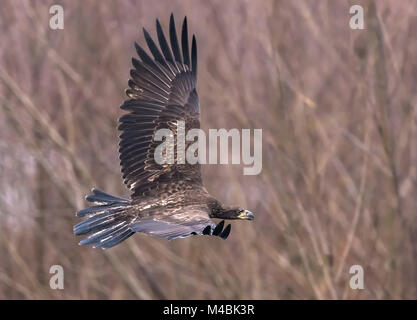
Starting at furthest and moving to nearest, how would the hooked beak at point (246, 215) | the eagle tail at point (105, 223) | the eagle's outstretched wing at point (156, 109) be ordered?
1. the eagle's outstretched wing at point (156, 109)
2. the hooked beak at point (246, 215)
3. the eagle tail at point (105, 223)

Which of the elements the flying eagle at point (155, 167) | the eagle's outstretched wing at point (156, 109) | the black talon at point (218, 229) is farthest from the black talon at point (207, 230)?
the eagle's outstretched wing at point (156, 109)

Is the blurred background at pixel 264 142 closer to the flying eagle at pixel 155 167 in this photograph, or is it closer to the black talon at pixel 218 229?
the flying eagle at pixel 155 167

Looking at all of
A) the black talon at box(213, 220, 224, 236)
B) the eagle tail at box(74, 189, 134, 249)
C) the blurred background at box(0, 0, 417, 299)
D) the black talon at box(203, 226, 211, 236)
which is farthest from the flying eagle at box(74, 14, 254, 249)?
the blurred background at box(0, 0, 417, 299)

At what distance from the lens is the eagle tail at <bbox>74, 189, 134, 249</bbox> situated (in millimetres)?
5703

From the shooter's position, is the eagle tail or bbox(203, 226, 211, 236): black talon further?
the eagle tail

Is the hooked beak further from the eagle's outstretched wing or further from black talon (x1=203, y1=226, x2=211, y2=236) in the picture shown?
black talon (x1=203, y1=226, x2=211, y2=236)

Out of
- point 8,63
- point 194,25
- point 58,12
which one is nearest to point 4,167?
point 8,63

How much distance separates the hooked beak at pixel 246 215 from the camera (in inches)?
231

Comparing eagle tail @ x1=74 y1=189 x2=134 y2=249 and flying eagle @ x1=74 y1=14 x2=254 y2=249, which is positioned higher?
flying eagle @ x1=74 y1=14 x2=254 y2=249

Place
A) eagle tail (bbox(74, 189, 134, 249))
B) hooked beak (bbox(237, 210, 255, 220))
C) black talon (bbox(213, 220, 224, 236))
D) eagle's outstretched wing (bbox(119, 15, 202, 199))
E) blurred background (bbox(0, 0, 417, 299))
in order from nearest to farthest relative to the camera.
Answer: black talon (bbox(213, 220, 224, 236)), eagle tail (bbox(74, 189, 134, 249)), hooked beak (bbox(237, 210, 255, 220)), eagle's outstretched wing (bbox(119, 15, 202, 199)), blurred background (bbox(0, 0, 417, 299))

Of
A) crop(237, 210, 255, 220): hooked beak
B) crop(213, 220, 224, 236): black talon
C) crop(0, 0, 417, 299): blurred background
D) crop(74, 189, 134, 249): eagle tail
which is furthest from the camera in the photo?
crop(0, 0, 417, 299): blurred background

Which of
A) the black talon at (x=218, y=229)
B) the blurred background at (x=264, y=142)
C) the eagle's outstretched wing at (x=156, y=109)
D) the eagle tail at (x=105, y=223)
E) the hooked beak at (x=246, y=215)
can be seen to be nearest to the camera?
the black talon at (x=218, y=229)

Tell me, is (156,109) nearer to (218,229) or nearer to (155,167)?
(155,167)

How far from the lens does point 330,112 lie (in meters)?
9.86
